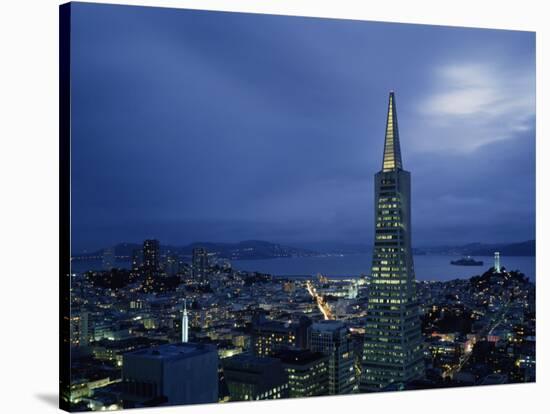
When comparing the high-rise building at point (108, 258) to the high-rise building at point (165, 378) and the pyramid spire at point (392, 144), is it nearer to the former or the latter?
the high-rise building at point (165, 378)

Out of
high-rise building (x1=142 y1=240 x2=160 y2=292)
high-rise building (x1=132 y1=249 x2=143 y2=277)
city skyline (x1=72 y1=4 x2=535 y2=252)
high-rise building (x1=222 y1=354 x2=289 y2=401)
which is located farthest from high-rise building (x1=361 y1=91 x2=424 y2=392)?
high-rise building (x1=132 y1=249 x2=143 y2=277)

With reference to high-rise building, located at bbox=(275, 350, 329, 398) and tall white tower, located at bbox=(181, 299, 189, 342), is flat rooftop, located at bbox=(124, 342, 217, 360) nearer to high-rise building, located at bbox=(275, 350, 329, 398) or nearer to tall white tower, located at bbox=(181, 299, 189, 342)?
tall white tower, located at bbox=(181, 299, 189, 342)

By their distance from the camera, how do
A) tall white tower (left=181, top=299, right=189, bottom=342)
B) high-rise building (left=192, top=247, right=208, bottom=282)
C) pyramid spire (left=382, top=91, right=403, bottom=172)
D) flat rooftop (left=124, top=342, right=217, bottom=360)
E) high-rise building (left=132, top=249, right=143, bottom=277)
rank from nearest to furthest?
flat rooftop (left=124, top=342, right=217, bottom=360) < high-rise building (left=132, top=249, right=143, bottom=277) < tall white tower (left=181, top=299, right=189, bottom=342) < high-rise building (left=192, top=247, right=208, bottom=282) < pyramid spire (left=382, top=91, right=403, bottom=172)

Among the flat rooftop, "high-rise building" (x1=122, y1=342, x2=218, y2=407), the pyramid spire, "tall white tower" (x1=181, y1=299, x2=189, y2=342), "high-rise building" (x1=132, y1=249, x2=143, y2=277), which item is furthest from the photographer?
the pyramid spire

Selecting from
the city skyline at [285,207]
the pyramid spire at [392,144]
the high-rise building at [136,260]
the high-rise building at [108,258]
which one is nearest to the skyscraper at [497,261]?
the city skyline at [285,207]

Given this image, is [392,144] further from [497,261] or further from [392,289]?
[497,261]

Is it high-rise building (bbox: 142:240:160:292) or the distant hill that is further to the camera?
the distant hill

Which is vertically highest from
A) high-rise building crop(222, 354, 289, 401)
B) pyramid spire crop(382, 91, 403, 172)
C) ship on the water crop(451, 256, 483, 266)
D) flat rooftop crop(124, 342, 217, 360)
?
pyramid spire crop(382, 91, 403, 172)
